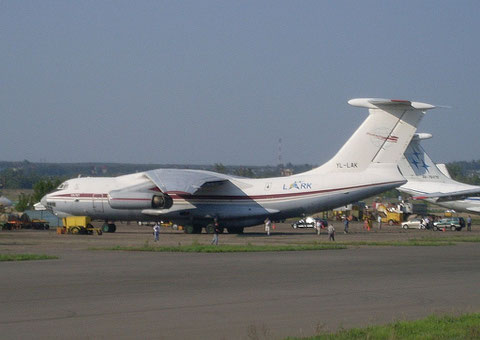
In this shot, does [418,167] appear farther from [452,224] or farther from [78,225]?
[78,225]

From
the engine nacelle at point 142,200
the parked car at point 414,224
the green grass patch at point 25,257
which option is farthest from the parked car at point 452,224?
the green grass patch at point 25,257

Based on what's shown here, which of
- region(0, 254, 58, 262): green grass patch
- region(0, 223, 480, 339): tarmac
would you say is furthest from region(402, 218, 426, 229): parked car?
region(0, 254, 58, 262): green grass patch

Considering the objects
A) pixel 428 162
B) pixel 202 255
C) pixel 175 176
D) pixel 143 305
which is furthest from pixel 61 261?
pixel 428 162

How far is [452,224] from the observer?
58406 millimetres

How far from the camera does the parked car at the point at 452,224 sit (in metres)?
57.7

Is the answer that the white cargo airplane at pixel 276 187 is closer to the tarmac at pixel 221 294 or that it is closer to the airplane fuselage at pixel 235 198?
the airplane fuselage at pixel 235 198

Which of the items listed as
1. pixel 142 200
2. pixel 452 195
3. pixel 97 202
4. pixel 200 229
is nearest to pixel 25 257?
pixel 142 200

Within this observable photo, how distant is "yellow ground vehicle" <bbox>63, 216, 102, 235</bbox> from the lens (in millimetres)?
46969

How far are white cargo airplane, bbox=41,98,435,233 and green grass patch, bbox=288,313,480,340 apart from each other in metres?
31.1

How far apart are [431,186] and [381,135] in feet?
56.4

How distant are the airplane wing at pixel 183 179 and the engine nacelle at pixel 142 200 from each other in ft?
3.49

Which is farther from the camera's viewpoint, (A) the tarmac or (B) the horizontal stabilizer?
(B) the horizontal stabilizer

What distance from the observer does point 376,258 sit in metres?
27.1

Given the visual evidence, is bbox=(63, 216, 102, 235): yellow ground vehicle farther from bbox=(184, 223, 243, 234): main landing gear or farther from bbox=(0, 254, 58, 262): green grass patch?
bbox=(0, 254, 58, 262): green grass patch
